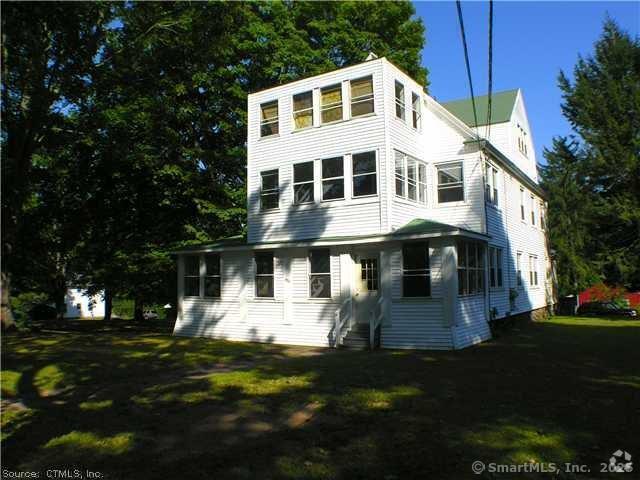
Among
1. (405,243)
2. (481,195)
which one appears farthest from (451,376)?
(481,195)

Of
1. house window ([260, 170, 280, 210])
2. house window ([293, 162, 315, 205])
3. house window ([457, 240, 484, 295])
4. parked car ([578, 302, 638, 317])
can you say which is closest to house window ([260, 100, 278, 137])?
house window ([260, 170, 280, 210])

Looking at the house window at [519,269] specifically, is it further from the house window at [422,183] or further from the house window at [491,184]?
the house window at [422,183]

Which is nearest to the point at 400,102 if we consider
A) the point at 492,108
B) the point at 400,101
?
the point at 400,101

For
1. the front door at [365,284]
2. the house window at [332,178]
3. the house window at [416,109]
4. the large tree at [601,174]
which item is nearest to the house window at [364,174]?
the house window at [332,178]

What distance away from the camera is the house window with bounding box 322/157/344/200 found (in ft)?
55.6

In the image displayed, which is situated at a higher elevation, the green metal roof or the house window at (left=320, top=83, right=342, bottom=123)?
the green metal roof

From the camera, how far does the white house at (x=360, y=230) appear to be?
1496 cm

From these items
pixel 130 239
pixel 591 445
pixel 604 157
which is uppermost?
pixel 604 157

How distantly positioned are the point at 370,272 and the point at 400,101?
6.18 metres

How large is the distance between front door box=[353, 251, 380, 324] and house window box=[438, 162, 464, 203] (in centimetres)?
419

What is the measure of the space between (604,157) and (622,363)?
29.8 m

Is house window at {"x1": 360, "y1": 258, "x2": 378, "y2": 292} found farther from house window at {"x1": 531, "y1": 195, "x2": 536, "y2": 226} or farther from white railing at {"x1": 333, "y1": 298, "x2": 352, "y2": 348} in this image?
house window at {"x1": 531, "y1": 195, "x2": 536, "y2": 226}

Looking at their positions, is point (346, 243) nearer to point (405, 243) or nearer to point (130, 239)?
point (405, 243)

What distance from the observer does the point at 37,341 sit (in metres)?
16.9
